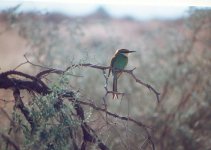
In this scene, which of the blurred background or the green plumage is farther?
the blurred background

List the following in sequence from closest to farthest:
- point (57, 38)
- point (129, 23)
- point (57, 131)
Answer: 1. point (57, 131)
2. point (57, 38)
3. point (129, 23)

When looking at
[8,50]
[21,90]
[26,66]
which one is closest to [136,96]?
[26,66]

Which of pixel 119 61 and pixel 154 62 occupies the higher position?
pixel 119 61

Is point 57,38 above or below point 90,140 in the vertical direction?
above

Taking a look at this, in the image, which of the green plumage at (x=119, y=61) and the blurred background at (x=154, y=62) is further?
the blurred background at (x=154, y=62)

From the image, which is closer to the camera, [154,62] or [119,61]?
[119,61]

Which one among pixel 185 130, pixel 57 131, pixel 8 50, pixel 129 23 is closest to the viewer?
pixel 57 131

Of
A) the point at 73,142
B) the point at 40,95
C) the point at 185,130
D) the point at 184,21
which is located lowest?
the point at 185,130

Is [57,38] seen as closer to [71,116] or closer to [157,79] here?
[157,79]

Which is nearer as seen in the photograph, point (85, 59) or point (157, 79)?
point (85, 59)
